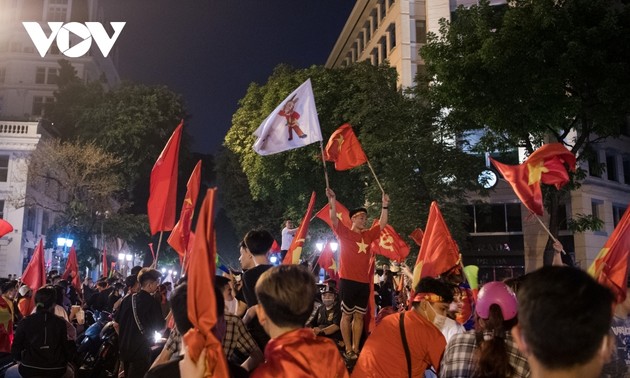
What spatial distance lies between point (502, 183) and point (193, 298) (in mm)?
30716

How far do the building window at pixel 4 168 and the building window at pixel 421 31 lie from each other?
1094 inches

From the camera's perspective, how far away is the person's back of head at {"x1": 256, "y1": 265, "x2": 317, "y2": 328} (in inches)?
127

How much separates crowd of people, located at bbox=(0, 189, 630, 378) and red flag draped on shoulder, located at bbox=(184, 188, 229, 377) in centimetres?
7

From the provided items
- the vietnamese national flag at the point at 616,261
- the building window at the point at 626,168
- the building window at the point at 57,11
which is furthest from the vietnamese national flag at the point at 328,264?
the building window at the point at 57,11

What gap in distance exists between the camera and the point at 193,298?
3.04m

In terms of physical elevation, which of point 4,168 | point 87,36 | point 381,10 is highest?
point 381,10

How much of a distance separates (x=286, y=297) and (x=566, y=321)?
1525mm

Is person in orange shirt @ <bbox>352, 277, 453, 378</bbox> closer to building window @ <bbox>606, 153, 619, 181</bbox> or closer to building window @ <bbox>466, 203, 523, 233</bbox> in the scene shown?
building window @ <bbox>466, 203, 523, 233</bbox>

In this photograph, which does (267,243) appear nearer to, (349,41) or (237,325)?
(237,325)

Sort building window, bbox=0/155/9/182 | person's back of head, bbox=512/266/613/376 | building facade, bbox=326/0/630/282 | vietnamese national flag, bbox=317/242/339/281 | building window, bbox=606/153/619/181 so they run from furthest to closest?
1. building window, bbox=0/155/9/182
2. building window, bbox=606/153/619/181
3. building facade, bbox=326/0/630/282
4. vietnamese national flag, bbox=317/242/339/281
5. person's back of head, bbox=512/266/613/376

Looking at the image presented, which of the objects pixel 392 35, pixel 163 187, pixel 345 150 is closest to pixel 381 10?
pixel 392 35

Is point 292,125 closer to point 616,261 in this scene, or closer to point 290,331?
point 616,261

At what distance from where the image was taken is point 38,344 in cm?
652

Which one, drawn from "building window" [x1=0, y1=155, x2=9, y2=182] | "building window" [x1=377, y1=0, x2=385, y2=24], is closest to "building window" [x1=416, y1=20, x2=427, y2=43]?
"building window" [x1=377, y1=0, x2=385, y2=24]
